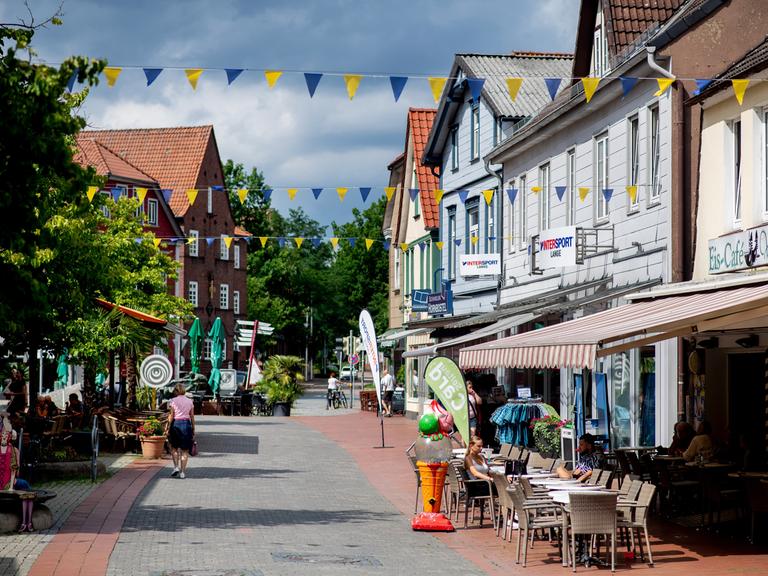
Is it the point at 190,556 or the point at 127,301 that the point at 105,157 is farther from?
the point at 190,556

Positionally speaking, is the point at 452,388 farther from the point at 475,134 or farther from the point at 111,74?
the point at 475,134

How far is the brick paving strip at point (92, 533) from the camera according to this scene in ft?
39.0

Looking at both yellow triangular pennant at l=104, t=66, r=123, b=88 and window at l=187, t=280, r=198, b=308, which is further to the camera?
window at l=187, t=280, r=198, b=308

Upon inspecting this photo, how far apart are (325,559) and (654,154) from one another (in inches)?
473

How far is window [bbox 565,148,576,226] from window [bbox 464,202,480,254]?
776 cm

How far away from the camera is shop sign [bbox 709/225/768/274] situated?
59.0 ft

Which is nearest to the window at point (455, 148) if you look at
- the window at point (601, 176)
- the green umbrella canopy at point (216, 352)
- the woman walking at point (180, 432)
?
the window at point (601, 176)

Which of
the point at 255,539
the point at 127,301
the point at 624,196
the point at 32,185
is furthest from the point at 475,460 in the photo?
the point at 127,301

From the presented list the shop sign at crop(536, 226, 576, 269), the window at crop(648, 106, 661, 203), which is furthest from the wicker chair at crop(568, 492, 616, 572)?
the shop sign at crop(536, 226, 576, 269)

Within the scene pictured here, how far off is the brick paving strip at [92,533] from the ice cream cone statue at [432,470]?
354cm

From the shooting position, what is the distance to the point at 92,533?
1429 centimetres

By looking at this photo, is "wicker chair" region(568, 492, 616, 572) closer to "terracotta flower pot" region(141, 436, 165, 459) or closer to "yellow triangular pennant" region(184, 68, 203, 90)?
"yellow triangular pennant" region(184, 68, 203, 90)

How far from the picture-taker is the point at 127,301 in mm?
38594

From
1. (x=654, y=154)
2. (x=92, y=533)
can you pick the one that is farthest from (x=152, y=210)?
(x=92, y=533)
